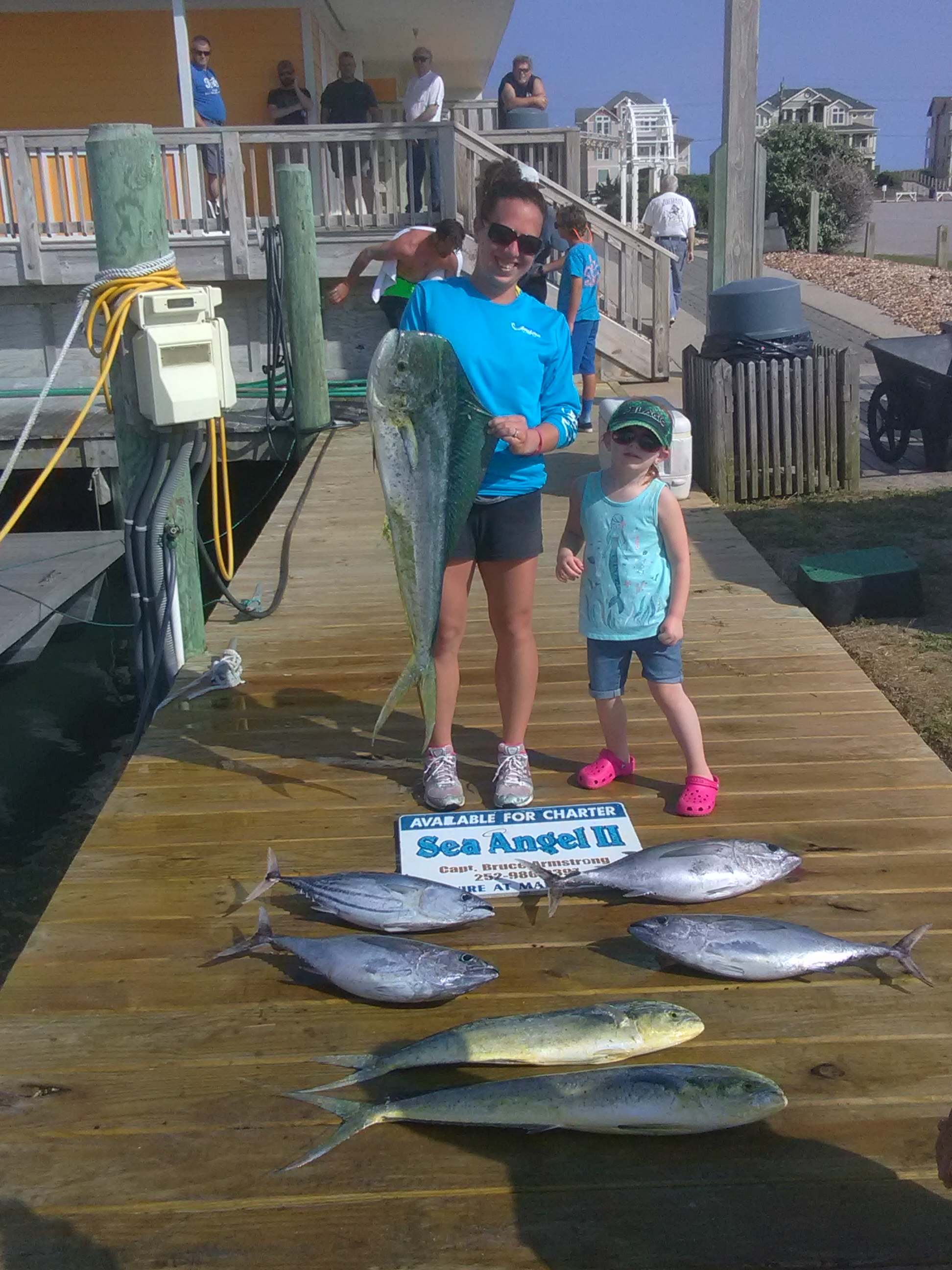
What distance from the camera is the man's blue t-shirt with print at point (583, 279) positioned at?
898 cm

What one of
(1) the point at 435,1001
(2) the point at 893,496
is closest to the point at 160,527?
(1) the point at 435,1001

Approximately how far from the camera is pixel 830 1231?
6.75 ft

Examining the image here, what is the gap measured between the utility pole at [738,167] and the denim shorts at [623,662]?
7.10 metres

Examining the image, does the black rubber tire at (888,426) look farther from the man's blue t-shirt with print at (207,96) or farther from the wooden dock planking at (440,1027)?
the man's blue t-shirt with print at (207,96)

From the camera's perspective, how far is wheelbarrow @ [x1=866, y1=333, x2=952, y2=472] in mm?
9812

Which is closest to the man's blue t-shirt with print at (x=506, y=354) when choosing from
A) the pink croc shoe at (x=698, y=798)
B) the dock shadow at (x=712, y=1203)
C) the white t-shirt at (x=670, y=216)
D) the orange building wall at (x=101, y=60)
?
the pink croc shoe at (x=698, y=798)

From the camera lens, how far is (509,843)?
343 cm

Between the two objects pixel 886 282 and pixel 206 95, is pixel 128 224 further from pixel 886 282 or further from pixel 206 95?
pixel 886 282

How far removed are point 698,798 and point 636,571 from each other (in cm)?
71

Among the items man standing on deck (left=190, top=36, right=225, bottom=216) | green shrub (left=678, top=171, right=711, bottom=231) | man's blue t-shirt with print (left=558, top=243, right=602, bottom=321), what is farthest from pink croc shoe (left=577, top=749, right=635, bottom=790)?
green shrub (left=678, top=171, right=711, bottom=231)

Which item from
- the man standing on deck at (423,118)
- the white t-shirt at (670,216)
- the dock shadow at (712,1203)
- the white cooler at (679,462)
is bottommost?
the dock shadow at (712,1203)

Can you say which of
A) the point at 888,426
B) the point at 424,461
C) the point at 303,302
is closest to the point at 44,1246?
the point at 424,461

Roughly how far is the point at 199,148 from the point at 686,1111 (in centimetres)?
1347

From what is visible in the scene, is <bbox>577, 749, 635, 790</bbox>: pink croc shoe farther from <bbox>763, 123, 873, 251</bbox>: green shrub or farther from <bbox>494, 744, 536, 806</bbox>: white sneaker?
<bbox>763, 123, 873, 251</bbox>: green shrub
